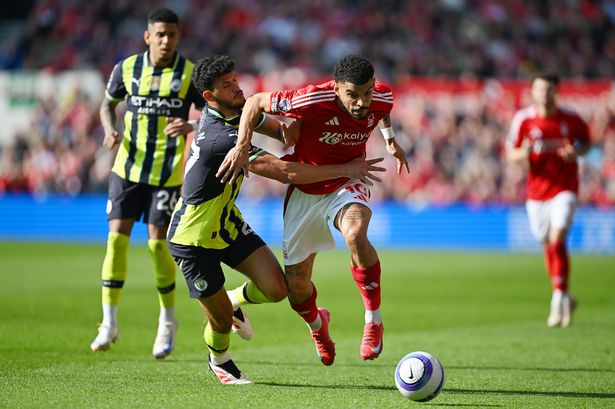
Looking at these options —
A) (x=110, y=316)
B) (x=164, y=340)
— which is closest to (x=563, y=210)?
(x=164, y=340)

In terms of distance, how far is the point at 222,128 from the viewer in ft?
23.9

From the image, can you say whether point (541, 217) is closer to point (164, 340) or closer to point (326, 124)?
point (326, 124)

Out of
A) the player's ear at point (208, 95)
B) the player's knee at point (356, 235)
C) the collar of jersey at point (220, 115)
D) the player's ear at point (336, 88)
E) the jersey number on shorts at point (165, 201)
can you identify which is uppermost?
the player's ear at point (336, 88)

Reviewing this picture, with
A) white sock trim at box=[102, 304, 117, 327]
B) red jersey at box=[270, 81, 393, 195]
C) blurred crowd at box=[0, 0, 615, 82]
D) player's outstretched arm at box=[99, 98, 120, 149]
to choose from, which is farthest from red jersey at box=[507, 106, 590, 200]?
blurred crowd at box=[0, 0, 615, 82]

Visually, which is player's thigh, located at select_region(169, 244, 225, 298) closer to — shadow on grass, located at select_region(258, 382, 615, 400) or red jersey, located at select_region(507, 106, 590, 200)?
shadow on grass, located at select_region(258, 382, 615, 400)

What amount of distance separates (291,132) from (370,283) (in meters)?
1.34

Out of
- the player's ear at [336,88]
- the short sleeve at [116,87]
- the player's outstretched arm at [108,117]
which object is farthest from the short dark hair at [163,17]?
the player's ear at [336,88]

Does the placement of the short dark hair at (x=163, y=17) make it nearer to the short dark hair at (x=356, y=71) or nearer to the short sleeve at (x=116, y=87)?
the short sleeve at (x=116, y=87)

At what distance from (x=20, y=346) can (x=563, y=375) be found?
15.8 ft

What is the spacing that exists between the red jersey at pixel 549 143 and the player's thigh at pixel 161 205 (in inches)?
188

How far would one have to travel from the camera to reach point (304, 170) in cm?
732

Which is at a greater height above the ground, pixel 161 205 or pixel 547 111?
pixel 547 111

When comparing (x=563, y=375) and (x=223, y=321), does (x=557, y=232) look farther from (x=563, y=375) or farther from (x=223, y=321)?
(x=223, y=321)

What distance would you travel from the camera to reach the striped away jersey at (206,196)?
7.16m
